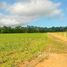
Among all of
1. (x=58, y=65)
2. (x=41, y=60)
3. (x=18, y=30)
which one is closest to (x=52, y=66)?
(x=58, y=65)

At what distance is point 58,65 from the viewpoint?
42.6 feet

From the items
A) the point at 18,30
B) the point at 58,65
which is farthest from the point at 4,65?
the point at 18,30

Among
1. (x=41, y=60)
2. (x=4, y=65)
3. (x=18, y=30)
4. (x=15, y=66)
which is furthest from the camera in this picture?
(x=18, y=30)

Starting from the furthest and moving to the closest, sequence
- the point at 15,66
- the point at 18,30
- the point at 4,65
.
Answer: the point at 18,30, the point at 4,65, the point at 15,66

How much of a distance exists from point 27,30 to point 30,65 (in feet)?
456

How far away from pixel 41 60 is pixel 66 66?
272 centimetres

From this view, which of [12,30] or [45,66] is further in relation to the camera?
[12,30]

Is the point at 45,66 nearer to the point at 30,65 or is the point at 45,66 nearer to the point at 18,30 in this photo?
the point at 30,65

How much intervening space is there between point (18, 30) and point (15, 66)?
139m

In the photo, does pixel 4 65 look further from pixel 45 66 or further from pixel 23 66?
pixel 45 66

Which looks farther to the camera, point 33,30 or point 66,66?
point 33,30

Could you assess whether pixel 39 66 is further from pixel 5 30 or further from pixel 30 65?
pixel 5 30

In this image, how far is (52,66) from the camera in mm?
12758

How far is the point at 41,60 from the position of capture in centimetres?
1503
